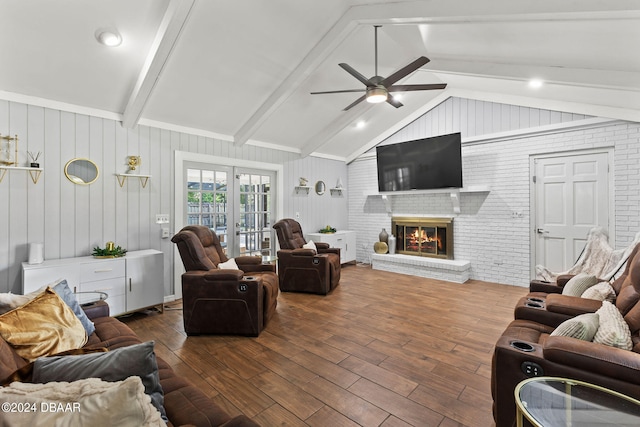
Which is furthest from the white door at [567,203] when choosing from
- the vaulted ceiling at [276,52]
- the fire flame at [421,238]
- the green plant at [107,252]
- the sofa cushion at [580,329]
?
the green plant at [107,252]

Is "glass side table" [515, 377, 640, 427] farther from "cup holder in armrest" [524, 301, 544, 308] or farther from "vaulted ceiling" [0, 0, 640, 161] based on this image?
"vaulted ceiling" [0, 0, 640, 161]

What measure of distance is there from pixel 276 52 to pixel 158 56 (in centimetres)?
127

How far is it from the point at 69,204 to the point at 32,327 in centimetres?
240

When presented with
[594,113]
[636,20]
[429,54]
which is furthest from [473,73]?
[594,113]

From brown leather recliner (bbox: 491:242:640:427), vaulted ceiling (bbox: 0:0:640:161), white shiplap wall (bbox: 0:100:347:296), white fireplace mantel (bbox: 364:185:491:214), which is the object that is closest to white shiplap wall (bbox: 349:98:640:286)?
white fireplace mantel (bbox: 364:185:491:214)

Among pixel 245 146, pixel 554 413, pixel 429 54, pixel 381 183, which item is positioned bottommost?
pixel 554 413

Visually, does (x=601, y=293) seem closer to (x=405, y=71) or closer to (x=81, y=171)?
(x=405, y=71)

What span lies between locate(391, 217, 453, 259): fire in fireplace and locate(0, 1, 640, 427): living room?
160 millimetres

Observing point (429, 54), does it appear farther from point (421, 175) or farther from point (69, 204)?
point (69, 204)

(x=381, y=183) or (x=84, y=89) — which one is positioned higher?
(x=84, y=89)

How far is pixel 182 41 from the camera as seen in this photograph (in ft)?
9.79

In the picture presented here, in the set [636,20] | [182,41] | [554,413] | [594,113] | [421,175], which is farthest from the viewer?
[421,175]

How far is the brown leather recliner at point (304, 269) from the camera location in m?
4.40

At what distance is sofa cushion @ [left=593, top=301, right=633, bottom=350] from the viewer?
1.48 metres
